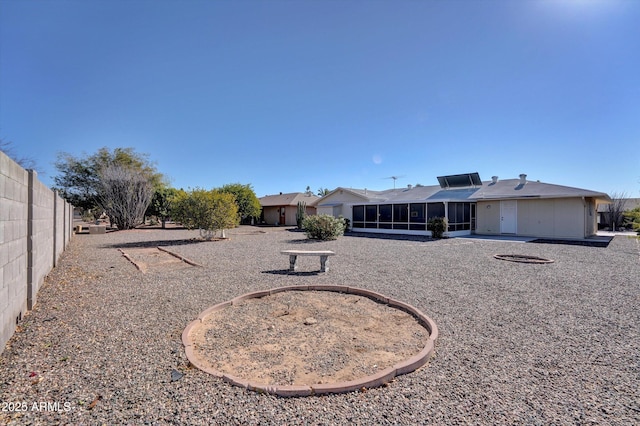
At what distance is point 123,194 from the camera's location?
24.0m

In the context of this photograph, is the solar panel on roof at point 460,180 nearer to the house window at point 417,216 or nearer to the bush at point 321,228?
the house window at point 417,216

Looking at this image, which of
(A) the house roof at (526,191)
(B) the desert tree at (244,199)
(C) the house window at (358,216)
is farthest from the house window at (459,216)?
(B) the desert tree at (244,199)

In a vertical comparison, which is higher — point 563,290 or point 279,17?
point 279,17

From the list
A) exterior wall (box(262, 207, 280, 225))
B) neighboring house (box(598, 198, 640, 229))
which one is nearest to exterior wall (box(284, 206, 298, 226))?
exterior wall (box(262, 207, 280, 225))

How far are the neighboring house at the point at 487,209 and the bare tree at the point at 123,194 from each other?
56.8 feet

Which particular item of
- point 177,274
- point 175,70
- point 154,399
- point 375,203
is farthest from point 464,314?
point 375,203

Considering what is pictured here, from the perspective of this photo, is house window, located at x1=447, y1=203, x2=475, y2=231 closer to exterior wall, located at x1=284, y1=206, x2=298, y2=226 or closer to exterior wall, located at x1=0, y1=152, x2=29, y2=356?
exterior wall, located at x1=0, y1=152, x2=29, y2=356

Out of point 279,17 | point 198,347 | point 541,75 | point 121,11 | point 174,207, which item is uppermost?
point 279,17

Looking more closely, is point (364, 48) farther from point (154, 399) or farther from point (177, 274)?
point (154, 399)

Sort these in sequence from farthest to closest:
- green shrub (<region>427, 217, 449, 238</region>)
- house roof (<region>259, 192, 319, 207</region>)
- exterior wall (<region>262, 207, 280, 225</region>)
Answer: exterior wall (<region>262, 207, 280, 225</region>)
house roof (<region>259, 192, 319, 207</region>)
green shrub (<region>427, 217, 449, 238</region>)

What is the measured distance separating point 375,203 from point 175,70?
1484 cm

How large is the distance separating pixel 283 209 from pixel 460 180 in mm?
19855

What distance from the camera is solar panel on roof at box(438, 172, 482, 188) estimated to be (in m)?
21.6

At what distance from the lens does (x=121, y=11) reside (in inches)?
342
